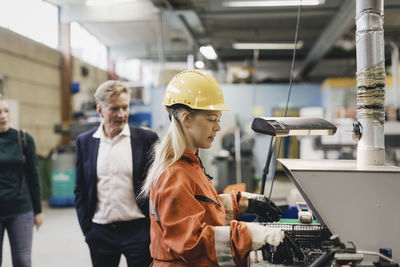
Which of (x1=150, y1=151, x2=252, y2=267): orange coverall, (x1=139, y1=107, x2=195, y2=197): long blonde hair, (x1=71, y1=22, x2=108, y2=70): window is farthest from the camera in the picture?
(x1=71, y1=22, x2=108, y2=70): window

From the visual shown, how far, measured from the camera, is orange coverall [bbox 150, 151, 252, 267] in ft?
3.33

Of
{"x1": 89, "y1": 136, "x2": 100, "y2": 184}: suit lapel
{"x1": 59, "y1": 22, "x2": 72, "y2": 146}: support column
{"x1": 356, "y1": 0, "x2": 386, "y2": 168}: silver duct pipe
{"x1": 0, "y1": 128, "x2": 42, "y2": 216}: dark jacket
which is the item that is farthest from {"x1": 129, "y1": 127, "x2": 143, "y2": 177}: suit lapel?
{"x1": 59, "y1": 22, "x2": 72, "y2": 146}: support column

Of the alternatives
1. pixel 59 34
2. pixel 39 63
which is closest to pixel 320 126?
pixel 39 63

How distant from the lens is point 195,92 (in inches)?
47.2

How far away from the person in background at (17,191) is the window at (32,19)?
262 cm

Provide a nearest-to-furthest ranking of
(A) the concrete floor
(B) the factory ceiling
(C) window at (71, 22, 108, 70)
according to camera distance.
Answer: (A) the concrete floor < (B) the factory ceiling < (C) window at (71, 22, 108, 70)

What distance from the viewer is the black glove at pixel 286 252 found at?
103 centimetres

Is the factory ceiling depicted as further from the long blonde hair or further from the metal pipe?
the long blonde hair

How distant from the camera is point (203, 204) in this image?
1142 millimetres

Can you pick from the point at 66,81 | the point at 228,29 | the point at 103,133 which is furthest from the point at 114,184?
the point at 228,29

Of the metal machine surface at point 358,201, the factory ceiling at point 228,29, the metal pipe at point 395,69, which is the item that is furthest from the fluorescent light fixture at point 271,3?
the metal machine surface at point 358,201

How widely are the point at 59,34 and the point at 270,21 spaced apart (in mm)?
4400

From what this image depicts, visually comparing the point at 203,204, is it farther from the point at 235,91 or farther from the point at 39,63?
the point at 235,91

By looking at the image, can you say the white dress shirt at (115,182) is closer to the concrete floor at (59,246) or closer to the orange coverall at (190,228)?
the orange coverall at (190,228)
